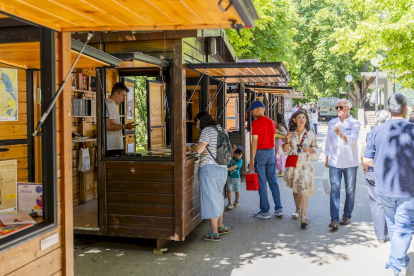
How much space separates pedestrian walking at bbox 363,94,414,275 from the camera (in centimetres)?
452

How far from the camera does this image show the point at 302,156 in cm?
711

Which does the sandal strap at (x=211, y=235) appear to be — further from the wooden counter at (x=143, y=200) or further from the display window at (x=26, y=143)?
the display window at (x=26, y=143)

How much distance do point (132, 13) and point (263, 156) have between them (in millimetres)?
5182

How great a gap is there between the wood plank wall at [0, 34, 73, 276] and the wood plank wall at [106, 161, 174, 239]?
2621 mm

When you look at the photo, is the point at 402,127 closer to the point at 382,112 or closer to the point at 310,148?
the point at 382,112

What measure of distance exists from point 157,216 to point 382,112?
3.40 m

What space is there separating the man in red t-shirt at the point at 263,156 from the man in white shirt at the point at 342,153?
3.55 feet

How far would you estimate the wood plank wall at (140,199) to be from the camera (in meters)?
5.95

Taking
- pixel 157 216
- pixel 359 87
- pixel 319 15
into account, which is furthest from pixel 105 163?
pixel 359 87

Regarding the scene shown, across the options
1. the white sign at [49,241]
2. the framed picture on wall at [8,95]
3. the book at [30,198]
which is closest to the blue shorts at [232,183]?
the framed picture on wall at [8,95]

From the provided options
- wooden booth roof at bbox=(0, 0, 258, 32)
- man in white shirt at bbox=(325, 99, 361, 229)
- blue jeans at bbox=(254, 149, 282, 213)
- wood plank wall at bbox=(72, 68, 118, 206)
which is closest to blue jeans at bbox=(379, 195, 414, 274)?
man in white shirt at bbox=(325, 99, 361, 229)

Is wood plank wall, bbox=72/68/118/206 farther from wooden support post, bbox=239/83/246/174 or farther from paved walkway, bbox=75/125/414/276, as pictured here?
wooden support post, bbox=239/83/246/174

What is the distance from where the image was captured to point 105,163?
6.12 meters

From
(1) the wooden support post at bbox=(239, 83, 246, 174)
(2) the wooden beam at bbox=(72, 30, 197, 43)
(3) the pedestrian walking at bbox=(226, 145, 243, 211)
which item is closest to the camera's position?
(2) the wooden beam at bbox=(72, 30, 197, 43)
